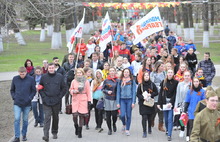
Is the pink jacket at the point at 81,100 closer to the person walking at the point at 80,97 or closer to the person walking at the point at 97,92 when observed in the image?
the person walking at the point at 80,97

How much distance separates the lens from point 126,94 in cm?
1043

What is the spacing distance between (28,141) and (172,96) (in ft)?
11.0

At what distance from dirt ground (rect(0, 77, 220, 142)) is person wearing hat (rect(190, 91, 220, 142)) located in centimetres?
561

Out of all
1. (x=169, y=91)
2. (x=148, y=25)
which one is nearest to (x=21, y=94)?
(x=169, y=91)

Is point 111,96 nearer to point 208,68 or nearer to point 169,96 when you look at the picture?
point 169,96

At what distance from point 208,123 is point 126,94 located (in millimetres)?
4457

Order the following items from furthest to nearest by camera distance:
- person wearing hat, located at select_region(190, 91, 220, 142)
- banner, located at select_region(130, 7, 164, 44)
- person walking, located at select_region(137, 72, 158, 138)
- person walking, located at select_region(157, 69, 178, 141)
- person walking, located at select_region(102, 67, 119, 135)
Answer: banner, located at select_region(130, 7, 164, 44) → person walking, located at select_region(102, 67, 119, 135) → person walking, located at select_region(137, 72, 158, 138) → person walking, located at select_region(157, 69, 178, 141) → person wearing hat, located at select_region(190, 91, 220, 142)

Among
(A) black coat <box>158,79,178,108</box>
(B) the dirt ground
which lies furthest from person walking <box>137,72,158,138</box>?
(B) the dirt ground

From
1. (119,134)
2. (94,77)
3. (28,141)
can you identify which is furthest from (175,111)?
(28,141)

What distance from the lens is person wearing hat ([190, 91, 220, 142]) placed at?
604 centimetres

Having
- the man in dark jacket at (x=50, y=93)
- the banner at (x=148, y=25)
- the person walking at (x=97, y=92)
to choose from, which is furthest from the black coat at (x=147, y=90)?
the banner at (x=148, y=25)

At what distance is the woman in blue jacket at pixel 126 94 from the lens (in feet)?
34.3

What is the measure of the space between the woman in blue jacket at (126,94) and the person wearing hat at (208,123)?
4336 mm

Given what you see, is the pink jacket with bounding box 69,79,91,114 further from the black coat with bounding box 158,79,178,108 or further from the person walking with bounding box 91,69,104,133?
the black coat with bounding box 158,79,178,108
